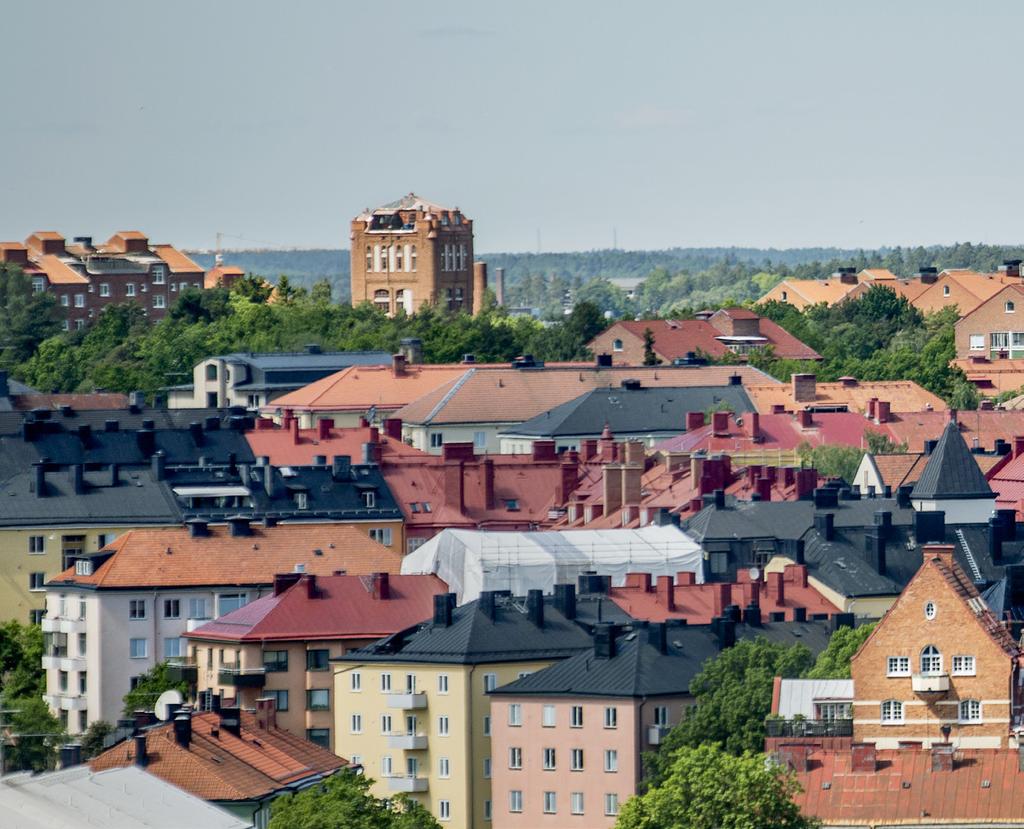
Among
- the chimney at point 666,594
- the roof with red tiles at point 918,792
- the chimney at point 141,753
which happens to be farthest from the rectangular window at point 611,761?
the chimney at point 666,594

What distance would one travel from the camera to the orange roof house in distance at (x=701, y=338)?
17262 centimetres

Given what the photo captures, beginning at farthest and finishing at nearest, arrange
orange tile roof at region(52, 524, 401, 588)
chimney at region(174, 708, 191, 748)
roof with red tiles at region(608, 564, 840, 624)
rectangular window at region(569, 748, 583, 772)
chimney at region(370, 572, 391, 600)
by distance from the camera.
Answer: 1. orange tile roof at region(52, 524, 401, 588)
2. chimney at region(370, 572, 391, 600)
3. roof with red tiles at region(608, 564, 840, 624)
4. rectangular window at region(569, 748, 583, 772)
5. chimney at region(174, 708, 191, 748)

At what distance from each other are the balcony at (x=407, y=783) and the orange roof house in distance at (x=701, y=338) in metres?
84.0

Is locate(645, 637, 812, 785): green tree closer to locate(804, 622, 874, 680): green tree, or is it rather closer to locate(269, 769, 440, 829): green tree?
locate(804, 622, 874, 680): green tree

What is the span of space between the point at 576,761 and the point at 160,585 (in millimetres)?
21753

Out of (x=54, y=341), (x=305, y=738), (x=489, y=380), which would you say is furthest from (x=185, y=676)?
(x=54, y=341)

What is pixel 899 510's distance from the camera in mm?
103875

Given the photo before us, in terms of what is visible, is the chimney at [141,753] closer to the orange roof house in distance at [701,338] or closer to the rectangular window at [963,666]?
the rectangular window at [963,666]

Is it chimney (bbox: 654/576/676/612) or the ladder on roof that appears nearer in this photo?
chimney (bbox: 654/576/676/612)

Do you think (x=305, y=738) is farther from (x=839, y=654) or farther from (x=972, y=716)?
(x=972, y=716)

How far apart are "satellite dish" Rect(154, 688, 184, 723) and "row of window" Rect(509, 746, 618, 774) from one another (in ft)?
21.6

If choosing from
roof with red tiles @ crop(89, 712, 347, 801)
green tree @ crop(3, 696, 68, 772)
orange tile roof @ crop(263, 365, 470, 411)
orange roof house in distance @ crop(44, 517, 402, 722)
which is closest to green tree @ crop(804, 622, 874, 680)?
roof with red tiles @ crop(89, 712, 347, 801)

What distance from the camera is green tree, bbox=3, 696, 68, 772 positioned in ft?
270

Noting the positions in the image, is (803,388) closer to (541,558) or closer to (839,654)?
(541,558)
